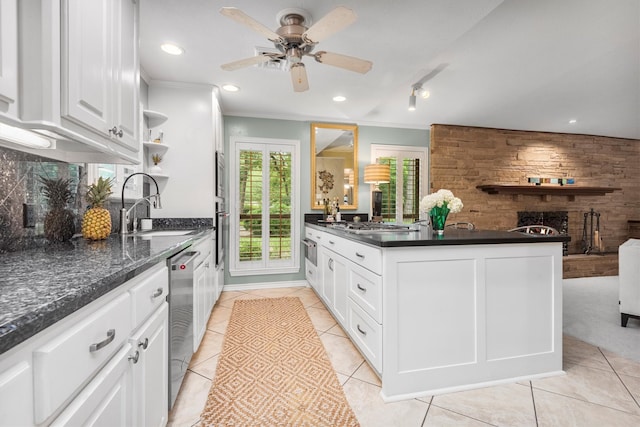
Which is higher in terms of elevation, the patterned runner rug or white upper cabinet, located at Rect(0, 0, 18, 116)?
white upper cabinet, located at Rect(0, 0, 18, 116)

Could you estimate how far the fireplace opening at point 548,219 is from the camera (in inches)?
198

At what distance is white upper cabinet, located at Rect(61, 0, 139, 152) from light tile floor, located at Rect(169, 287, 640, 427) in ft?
4.79

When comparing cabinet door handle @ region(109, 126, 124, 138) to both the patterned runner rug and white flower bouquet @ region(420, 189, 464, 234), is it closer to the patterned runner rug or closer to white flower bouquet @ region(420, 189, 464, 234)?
the patterned runner rug

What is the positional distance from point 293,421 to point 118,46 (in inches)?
78.1

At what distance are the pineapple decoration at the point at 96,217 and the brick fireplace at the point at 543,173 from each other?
4150 mm

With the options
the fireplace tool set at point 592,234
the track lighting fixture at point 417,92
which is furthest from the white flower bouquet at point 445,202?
the fireplace tool set at point 592,234

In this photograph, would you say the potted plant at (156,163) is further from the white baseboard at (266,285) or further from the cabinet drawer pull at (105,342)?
the cabinet drawer pull at (105,342)

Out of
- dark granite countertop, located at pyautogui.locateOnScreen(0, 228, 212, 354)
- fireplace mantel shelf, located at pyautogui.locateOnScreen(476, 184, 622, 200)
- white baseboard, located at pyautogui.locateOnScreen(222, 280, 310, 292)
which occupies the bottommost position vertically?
white baseboard, located at pyautogui.locateOnScreen(222, 280, 310, 292)

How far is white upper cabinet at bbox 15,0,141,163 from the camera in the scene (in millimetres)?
898

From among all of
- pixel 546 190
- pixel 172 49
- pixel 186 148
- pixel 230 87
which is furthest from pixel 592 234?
pixel 172 49

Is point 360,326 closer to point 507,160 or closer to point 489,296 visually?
point 489,296

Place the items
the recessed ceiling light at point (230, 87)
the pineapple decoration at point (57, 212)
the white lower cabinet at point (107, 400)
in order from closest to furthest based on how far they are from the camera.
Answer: the white lower cabinet at point (107, 400) → the pineapple decoration at point (57, 212) → the recessed ceiling light at point (230, 87)

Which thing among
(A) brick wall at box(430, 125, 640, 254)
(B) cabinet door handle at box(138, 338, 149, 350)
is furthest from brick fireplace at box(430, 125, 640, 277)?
(B) cabinet door handle at box(138, 338, 149, 350)

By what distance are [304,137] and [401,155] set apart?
60.5 inches
